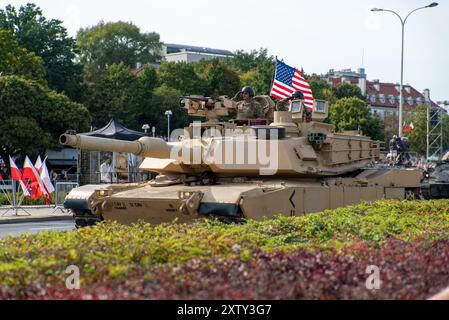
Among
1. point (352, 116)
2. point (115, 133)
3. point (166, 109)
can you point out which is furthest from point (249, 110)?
point (352, 116)

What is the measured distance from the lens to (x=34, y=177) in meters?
27.4

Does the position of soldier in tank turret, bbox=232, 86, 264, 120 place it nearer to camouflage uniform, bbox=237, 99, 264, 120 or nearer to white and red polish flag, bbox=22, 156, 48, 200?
camouflage uniform, bbox=237, 99, 264, 120

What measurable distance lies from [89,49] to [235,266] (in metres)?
85.1

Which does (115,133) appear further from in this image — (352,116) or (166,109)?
(352,116)

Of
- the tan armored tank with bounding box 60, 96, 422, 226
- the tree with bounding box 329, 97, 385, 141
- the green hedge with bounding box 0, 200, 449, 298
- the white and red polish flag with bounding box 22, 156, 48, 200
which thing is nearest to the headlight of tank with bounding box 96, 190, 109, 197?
the tan armored tank with bounding box 60, 96, 422, 226

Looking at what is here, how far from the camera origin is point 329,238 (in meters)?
10.2

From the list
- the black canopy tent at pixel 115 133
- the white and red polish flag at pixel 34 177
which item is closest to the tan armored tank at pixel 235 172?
the white and red polish flag at pixel 34 177

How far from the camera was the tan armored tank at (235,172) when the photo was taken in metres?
14.5

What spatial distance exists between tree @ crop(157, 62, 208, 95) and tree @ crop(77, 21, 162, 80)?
15.0 m

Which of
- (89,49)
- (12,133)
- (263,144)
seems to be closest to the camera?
(263,144)

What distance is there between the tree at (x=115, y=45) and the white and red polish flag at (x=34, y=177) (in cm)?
Result: 5857
